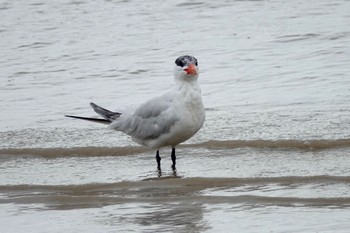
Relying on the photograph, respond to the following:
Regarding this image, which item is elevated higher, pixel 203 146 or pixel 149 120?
pixel 149 120

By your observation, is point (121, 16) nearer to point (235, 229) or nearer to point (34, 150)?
point (34, 150)

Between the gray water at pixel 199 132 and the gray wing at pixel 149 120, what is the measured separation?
0.31 metres

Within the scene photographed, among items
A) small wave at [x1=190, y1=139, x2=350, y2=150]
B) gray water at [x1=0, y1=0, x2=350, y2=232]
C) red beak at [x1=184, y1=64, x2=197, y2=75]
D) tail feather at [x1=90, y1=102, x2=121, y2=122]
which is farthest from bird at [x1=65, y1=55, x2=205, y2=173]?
small wave at [x1=190, y1=139, x2=350, y2=150]

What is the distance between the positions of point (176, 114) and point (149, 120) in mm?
390

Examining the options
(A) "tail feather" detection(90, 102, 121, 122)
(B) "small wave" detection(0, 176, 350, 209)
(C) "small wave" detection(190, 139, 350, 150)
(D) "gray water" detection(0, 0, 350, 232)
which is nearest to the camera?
(D) "gray water" detection(0, 0, 350, 232)

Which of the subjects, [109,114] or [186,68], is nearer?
[186,68]

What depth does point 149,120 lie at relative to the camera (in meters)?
8.39

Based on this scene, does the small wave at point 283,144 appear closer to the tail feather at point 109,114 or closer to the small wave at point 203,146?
the small wave at point 203,146

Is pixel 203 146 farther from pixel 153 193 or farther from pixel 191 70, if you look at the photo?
pixel 153 193

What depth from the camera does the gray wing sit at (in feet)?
26.8

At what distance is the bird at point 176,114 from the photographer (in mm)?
8086

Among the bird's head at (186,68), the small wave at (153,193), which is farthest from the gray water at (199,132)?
the bird's head at (186,68)

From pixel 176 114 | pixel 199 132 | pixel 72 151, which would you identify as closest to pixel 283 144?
pixel 199 132

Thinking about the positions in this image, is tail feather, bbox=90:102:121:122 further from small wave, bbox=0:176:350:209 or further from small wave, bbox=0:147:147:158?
small wave, bbox=0:176:350:209
